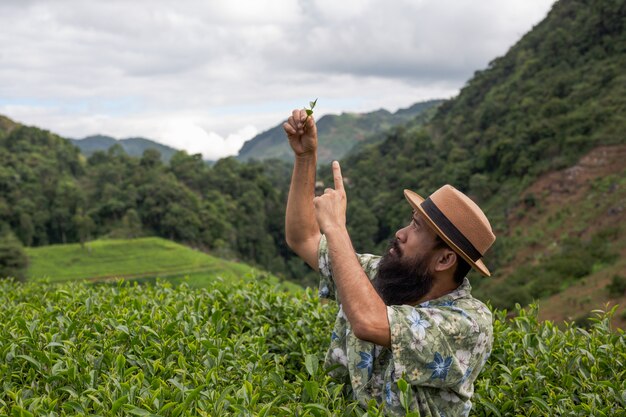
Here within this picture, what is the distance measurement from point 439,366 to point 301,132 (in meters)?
1.30

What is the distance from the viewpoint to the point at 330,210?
2.34 m

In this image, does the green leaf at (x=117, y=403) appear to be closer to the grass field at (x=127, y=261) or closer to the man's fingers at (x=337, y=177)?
the man's fingers at (x=337, y=177)

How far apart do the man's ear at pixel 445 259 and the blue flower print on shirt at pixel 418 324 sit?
0.99ft

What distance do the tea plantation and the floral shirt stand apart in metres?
0.16

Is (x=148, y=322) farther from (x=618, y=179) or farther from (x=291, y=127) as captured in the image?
(x=618, y=179)

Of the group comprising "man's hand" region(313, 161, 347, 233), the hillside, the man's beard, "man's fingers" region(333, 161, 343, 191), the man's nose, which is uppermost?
"man's fingers" region(333, 161, 343, 191)

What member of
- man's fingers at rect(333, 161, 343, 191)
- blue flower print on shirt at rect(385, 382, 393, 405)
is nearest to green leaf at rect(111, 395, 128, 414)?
blue flower print on shirt at rect(385, 382, 393, 405)

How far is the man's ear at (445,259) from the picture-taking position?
7.81ft

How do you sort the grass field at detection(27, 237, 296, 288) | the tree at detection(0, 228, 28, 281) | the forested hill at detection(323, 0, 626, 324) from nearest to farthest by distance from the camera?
the forested hill at detection(323, 0, 626, 324) < the tree at detection(0, 228, 28, 281) < the grass field at detection(27, 237, 296, 288)

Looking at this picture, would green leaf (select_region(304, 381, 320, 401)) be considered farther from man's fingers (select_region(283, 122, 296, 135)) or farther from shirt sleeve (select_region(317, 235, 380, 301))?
man's fingers (select_region(283, 122, 296, 135))

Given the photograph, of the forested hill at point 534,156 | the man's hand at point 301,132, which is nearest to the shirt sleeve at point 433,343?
the man's hand at point 301,132

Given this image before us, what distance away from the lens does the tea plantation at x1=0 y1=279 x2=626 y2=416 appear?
1.99 m

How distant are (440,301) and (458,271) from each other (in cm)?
15

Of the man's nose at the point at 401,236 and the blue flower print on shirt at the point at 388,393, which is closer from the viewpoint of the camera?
the blue flower print on shirt at the point at 388,393
